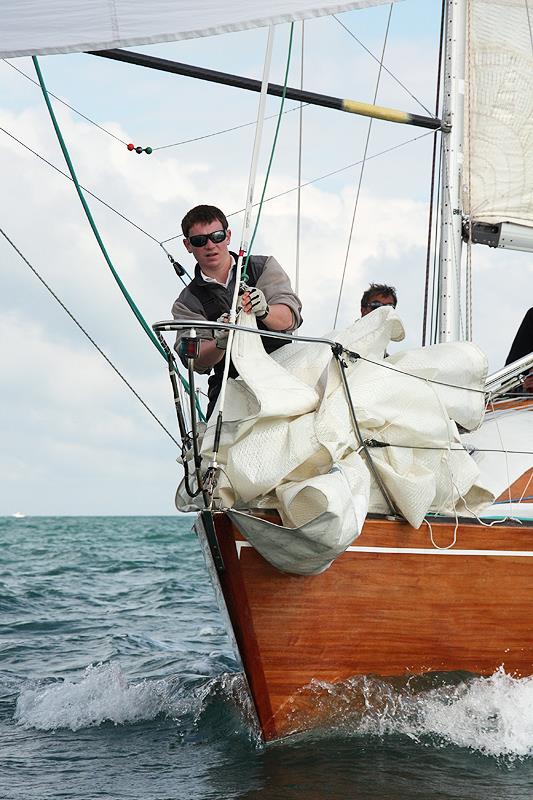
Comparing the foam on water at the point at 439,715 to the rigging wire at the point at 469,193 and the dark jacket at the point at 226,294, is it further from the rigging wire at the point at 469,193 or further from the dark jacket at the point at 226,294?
the rigging wire at the point at 469,193

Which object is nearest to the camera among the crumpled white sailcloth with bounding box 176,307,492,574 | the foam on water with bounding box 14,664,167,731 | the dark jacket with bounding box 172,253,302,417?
the crumpled white sailcloth with bounding box 176,307,492,574

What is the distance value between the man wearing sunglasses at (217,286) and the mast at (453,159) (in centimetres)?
219

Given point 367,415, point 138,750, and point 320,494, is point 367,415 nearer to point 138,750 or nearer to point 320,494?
point 320,494

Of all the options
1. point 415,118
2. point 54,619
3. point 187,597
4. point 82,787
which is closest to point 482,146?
point 415,118

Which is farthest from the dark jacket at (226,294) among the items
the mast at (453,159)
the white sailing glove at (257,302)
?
the mast at (453,159)

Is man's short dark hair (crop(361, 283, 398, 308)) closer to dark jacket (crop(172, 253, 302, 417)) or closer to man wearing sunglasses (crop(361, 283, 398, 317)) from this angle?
man wearing sunglasses (crop(361, 283, 398, 317))

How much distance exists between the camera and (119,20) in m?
3.57

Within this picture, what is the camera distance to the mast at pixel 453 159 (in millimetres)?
6551

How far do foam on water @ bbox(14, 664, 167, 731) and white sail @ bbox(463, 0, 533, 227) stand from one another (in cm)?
384

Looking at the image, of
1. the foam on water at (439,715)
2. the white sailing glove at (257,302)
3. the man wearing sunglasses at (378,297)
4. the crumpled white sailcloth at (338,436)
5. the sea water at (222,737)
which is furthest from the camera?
the man wearing sunglasses at (378,297)

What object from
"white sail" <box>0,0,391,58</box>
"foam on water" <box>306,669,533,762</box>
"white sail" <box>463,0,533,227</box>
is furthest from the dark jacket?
"white sail" <box>463,0,533,227</box>

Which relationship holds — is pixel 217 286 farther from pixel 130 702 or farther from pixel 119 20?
pixel 130 702

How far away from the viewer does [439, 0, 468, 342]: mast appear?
655cm

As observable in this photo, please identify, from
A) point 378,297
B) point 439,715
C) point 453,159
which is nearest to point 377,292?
point 378,297
